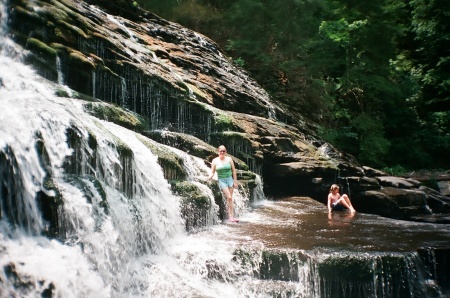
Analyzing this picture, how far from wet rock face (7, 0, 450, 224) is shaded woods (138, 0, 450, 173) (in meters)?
4.76

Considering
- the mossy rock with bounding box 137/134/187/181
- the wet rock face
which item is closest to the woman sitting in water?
the wet rock face

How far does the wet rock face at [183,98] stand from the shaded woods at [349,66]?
4.76 metres

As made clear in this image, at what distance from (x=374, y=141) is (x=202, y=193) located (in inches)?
540

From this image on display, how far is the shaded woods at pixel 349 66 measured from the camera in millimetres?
19234

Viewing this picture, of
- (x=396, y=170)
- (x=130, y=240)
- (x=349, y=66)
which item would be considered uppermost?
(x=349, y=66)

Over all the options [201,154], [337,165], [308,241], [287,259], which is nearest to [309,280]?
[287,259]

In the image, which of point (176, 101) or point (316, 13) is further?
point (316, 13)

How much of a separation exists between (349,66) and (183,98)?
11.8m

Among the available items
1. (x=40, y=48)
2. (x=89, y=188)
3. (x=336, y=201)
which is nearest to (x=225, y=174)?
(x=89, y=188)

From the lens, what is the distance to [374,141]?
19.0m

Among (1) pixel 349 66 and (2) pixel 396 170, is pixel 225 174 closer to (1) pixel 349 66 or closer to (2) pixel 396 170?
(1) pixel 349 66

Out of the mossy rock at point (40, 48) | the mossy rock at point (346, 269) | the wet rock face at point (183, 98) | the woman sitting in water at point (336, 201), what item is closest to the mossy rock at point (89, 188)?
the mossy rock at point (346, 269)

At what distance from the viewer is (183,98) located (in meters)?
11.7

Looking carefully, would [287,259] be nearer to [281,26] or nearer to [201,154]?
[201,154]
